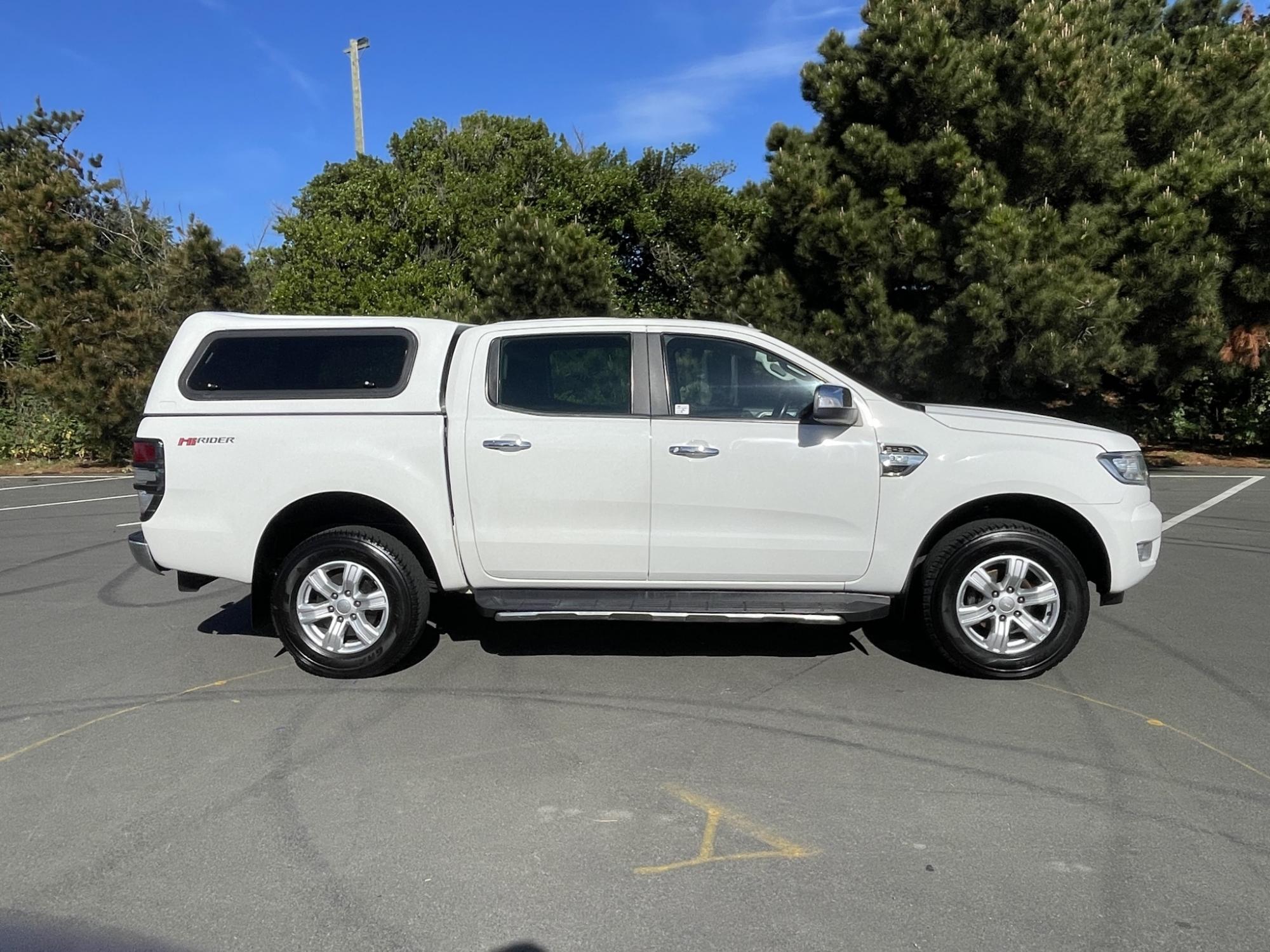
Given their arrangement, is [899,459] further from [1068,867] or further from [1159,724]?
[1068,867]

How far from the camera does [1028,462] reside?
5367 mm

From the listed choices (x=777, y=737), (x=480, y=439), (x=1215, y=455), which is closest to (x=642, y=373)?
(x=480, y=439)

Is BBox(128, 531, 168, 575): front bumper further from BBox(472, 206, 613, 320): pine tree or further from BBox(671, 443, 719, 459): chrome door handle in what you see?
BBox(472, 206, 613, 320): pine tree

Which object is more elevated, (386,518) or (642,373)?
(642,373)

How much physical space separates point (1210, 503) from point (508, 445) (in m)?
10.2

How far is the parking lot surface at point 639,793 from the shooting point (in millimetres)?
3162

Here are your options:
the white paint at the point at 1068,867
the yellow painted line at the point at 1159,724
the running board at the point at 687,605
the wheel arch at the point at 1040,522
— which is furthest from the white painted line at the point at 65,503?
the white paint at the point at 1068,867

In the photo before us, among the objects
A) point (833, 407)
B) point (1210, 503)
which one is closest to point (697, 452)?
point (833, 407)

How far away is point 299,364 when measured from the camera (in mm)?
5703

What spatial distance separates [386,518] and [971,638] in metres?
3.22

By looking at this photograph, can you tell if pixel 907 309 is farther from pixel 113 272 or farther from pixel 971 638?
pixel 113 272

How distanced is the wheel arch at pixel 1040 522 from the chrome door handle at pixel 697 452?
123 cm

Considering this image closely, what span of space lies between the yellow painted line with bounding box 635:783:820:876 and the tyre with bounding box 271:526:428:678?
2.13m

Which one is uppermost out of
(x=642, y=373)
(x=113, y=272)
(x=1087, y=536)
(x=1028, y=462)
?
(x=113, y=272)
